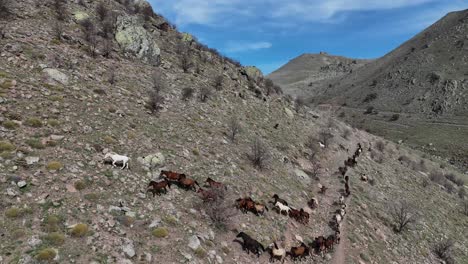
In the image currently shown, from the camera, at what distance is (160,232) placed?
40.3ft

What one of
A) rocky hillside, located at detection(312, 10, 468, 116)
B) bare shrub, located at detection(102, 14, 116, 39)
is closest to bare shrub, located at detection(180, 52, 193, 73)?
bare shrub, located at detection(102, 14, 116, 39)

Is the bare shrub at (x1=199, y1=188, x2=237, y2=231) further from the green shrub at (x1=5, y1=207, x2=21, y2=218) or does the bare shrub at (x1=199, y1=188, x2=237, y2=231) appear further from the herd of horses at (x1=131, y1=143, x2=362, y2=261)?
the green shrub at (x1=5, y1=207, x2=21, y2=218)

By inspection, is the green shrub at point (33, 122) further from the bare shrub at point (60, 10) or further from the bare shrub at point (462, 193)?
the bare shrub at point (462, 193)

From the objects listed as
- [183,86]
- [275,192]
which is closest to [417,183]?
[275,192]

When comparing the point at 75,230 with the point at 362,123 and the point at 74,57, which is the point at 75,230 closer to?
the point at 74,57

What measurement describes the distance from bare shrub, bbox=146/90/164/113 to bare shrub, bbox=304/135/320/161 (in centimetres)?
1478

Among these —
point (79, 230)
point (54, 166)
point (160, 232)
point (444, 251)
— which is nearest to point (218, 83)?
point (54, 166)

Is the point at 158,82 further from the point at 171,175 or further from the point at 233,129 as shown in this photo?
the point at 171,175

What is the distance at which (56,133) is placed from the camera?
14758 millimetres

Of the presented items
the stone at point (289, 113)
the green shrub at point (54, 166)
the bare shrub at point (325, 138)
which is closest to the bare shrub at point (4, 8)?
the green shrub at point (54, 166)

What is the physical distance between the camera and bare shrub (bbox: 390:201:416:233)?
2298cm

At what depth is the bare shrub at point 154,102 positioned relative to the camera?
21.5 meters

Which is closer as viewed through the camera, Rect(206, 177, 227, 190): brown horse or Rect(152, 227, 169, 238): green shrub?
Rect(152, 227, 169, 238): green shrub

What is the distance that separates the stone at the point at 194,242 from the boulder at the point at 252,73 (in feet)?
98.1
